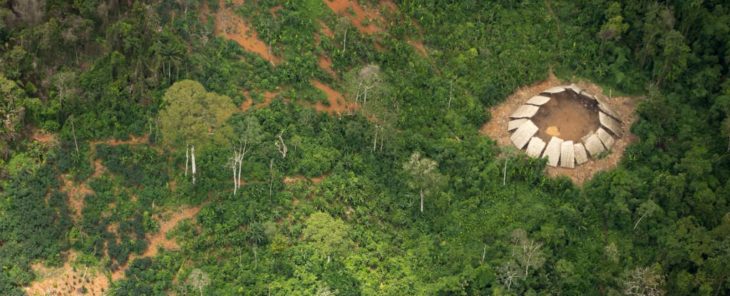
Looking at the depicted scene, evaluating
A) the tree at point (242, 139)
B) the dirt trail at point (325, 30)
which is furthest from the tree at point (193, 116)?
the dirt trail at point (325, 30)

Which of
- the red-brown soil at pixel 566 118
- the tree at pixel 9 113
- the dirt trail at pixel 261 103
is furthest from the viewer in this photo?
the red-brown soil at pixel 566 118

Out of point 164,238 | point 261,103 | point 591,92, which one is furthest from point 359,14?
point 164,238

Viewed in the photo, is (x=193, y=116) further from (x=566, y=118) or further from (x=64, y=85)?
(x=566, y=118)

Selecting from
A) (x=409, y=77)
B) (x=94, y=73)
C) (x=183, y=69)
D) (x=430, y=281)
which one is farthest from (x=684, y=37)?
(x=94, y=73)

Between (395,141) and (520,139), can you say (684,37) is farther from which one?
(395,141)

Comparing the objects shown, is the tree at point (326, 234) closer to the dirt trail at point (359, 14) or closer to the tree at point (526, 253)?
the tree at point (526, 253)

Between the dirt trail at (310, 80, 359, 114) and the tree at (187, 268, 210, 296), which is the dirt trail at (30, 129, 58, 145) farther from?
the dirt trail at (310, 80, 359, 114)

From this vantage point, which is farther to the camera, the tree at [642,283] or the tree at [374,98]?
the tree at [374,98]
